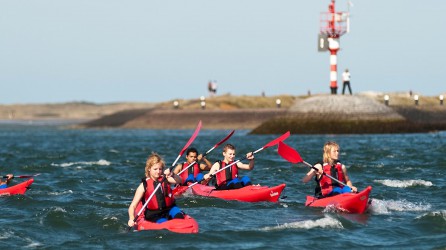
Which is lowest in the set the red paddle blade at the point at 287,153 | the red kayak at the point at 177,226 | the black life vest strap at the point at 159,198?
the red kayak at the point at 177,226

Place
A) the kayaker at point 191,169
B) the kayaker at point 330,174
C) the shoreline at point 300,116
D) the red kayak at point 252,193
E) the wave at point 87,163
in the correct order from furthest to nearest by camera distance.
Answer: the shoreline at point 300,116 < the wave at point 87,163 < the kayaker at point 191,169 < the red kayak at point 252,193 < the kayaker at point 330,174

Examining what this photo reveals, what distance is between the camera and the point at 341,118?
5634cm

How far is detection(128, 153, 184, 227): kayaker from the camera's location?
15.5 meters

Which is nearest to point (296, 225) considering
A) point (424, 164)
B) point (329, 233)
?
point (329, 233)

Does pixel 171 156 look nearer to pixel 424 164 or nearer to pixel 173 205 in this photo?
pixel 424 164

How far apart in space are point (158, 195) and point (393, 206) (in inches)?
245

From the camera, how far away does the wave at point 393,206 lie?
18.8 metres

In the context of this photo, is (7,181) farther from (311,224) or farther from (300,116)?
(300,116)

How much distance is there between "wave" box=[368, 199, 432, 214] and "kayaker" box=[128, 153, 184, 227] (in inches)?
185

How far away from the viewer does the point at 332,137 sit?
55250mm

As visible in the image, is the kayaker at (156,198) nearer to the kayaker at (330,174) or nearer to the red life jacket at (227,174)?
the kayaker at (330,174)

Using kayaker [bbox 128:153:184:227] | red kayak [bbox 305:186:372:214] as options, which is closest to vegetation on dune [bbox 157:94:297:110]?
red kayak [bbox 305:186:372:214]

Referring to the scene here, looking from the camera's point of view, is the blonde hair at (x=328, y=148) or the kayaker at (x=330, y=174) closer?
the blonde hair at (x=328, y=148)

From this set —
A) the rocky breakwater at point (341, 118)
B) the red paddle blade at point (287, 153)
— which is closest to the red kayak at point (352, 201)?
the red paddle blade at point (287, 153)
